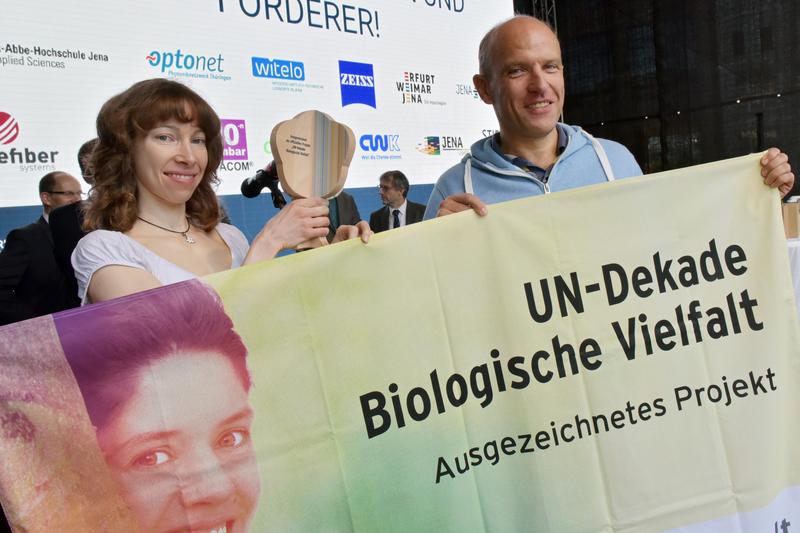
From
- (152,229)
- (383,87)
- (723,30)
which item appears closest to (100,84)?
(383,87)

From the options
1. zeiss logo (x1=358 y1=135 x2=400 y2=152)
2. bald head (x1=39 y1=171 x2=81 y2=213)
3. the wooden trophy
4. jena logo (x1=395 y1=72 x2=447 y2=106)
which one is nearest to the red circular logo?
bald head (x1=39 y1=171 x2=81 y2=213)

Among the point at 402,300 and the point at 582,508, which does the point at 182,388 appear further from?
the point at 582,508

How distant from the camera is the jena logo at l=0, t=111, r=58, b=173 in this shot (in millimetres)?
3982

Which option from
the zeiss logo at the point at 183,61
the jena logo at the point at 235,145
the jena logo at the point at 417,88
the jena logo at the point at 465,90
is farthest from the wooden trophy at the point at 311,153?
the jena logo at the point at 465,90

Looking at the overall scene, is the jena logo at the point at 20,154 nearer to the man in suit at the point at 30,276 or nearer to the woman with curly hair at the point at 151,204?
the man in suit at the point at 30,276

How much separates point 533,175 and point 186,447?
1.06 metres

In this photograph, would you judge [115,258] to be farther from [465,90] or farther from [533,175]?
[465,90]

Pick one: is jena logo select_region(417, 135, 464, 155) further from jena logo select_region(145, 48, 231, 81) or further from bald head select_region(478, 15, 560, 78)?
bald head select_region(478, 15, 560, 78)

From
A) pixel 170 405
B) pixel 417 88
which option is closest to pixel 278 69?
pixel 417 88

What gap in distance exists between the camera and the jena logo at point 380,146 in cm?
599

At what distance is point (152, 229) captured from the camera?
58.7 inches

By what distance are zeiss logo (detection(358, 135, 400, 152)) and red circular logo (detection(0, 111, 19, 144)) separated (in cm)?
272

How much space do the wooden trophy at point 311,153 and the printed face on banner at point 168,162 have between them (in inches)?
11.4

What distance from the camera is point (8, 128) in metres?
4.00
